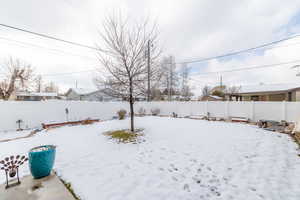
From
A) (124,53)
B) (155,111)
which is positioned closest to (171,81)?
(155,111)

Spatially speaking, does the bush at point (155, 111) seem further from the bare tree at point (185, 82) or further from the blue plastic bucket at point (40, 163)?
the blue plastic bucket at point (40, 163)

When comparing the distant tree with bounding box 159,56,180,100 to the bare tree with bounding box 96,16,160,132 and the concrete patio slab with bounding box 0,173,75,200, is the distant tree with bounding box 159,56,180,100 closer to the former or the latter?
the bare tree with bounding box 96,16,160,132

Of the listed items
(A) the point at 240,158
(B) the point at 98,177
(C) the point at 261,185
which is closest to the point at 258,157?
(A) the point at 240,158

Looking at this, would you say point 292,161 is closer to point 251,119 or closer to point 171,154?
point 171,154

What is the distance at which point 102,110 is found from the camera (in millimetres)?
11164

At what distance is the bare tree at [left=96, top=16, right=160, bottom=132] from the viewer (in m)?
5.58

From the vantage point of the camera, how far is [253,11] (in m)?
6.40

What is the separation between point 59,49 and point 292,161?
14525 mm

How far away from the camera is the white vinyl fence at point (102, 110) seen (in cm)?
716

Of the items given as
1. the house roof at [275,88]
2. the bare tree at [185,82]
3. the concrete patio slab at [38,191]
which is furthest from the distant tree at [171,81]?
the concrete patio slab at [38,191]

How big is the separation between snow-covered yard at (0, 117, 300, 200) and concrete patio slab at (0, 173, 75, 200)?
234 mm

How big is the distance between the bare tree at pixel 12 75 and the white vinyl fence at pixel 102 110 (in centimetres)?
1065

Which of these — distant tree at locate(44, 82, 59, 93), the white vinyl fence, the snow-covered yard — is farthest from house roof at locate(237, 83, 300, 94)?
distant tree at locate(44, 82, 59, 93)

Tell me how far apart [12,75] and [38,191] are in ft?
62.4
